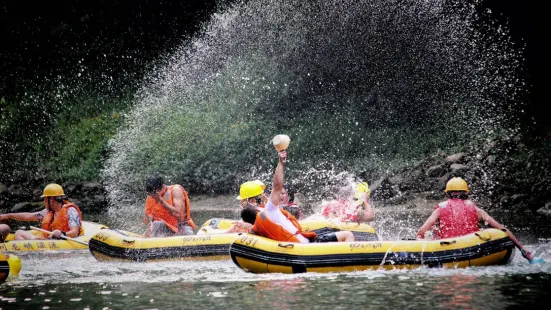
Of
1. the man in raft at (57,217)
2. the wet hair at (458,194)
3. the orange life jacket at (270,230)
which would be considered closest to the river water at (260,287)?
the orange life jacket at (270,230)

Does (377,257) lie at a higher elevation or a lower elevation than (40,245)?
lower

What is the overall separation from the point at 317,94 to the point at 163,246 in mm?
21074

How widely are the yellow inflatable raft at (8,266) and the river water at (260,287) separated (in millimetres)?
123

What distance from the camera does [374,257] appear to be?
11.9 metres

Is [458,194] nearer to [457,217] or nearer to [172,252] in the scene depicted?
[457,217]

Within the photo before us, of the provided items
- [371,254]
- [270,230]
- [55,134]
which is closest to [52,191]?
[270,230]

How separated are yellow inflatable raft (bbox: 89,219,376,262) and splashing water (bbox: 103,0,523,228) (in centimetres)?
1431

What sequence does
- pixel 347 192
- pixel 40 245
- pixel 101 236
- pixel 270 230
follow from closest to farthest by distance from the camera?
pixel 270 230, pixel 101 236, pixel 40 245, pixel 347 192

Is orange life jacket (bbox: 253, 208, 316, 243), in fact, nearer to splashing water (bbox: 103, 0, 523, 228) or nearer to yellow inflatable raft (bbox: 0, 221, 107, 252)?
yellow inflatable raft (bbox: 0, 221, 107, 252)

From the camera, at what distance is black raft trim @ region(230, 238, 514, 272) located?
1185 cm

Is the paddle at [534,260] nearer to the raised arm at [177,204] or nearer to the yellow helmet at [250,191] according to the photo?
the yellow helmet at [250,191]

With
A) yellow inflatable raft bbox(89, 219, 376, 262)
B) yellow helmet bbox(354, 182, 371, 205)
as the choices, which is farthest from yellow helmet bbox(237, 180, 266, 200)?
yellow helmet bbox(354, 182, 371, 205)

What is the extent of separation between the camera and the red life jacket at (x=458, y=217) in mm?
12562

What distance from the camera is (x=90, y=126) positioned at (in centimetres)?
3566
